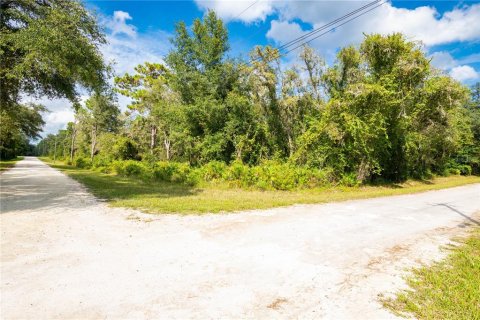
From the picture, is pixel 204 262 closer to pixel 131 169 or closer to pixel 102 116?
pixel 131 169

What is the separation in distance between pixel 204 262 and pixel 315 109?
61.5ft

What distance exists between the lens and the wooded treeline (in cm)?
1559

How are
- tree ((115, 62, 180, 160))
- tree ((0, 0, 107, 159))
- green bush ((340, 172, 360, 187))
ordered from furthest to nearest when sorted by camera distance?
tree ((115, 62, 180, 160)) → green bush ((340, 172, 360, 187)) → tree ((0, 0, 107, 159))

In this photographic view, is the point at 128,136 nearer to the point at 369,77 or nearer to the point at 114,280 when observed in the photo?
the point at 369,77

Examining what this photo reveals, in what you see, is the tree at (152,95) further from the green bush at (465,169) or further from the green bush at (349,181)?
the green bush at (465,169)

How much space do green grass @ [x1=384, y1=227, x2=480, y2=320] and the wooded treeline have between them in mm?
11148

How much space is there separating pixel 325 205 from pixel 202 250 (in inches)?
244

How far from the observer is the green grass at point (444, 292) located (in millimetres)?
3027

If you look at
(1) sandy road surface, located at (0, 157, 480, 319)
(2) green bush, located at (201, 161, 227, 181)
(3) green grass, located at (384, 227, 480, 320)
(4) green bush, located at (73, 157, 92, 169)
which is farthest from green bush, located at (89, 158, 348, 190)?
(4) green bush, located at (73, 157, 92, 169)

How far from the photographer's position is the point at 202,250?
4773 mm

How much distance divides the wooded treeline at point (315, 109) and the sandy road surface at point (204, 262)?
27.8 ft

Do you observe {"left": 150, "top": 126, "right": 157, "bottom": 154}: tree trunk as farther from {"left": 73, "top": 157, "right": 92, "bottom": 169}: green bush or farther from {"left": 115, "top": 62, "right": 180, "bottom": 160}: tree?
{"left": 73, "top": 157, "right": 92, "bottom": 169}: green bush

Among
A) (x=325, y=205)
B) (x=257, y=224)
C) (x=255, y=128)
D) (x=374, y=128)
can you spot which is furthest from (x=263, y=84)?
(x=257, y=224)

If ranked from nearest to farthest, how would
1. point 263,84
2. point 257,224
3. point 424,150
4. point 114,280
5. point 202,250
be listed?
1. point 114,280
2. point 202,250
3. point 257,224
4. point 263,84
5. point 424,150
